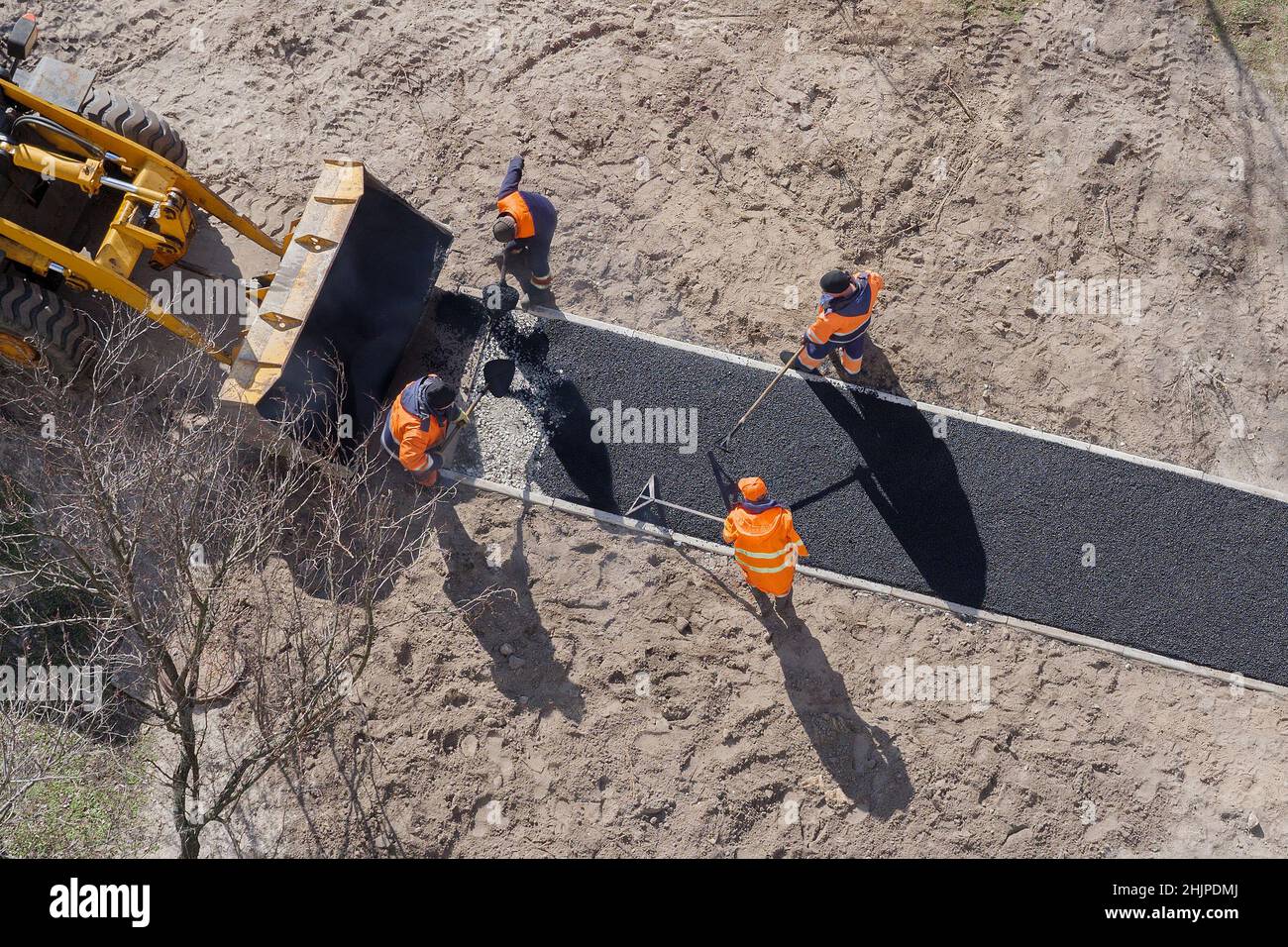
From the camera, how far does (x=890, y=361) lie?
998 cm

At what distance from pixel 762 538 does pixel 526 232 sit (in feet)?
13.0

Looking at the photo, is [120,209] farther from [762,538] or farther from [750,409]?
[762,538]

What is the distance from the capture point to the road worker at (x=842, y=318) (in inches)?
347

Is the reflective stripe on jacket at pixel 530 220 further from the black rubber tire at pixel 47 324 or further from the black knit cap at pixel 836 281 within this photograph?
the black rubber tire at pixel 47 324

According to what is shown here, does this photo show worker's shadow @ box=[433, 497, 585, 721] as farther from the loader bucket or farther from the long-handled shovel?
the long-handled shovel

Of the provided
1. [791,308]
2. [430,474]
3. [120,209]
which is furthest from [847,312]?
[120,209]

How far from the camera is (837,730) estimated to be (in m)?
9.05

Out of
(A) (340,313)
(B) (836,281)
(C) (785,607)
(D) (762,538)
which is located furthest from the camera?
(C) (785,607)

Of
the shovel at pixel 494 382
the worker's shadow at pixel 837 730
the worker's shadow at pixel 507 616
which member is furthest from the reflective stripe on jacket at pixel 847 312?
the worker's shadow at pixel 507 616

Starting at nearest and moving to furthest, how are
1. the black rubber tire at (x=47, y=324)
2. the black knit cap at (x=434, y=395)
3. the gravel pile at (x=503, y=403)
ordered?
the black knit cap at (x=434, y=395)
the black rubber tire at (x=47, y=324)
the gravel pile at (x=503, y=403)

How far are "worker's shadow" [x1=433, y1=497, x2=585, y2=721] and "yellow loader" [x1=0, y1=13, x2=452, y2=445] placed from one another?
153cm

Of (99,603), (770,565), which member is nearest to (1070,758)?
(770,565)

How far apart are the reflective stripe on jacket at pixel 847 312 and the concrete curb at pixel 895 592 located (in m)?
2.29

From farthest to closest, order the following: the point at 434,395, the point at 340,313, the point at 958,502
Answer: the point at 958,502
the point at 340,313
the point at 434,395
